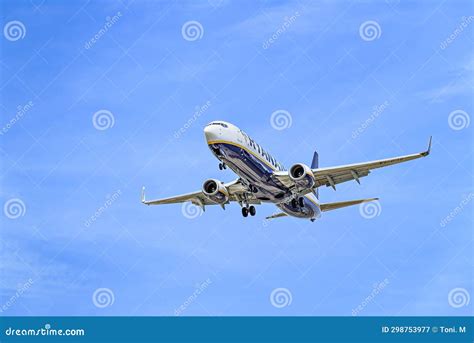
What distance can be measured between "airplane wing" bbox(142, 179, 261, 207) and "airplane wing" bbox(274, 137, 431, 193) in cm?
469

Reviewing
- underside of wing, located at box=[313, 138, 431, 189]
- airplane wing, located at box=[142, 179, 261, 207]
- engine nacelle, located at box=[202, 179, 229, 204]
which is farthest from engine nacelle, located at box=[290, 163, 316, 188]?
engine nacelle, located at box=[202, 179, 229, 204]

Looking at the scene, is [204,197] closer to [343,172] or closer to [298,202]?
[298,202]

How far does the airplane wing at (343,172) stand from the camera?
246ft

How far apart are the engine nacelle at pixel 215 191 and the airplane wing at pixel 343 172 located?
593 cm

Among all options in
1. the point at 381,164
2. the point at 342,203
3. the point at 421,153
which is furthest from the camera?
the point at 342,203

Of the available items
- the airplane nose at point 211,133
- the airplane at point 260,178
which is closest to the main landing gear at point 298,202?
the airplane at point 260,178

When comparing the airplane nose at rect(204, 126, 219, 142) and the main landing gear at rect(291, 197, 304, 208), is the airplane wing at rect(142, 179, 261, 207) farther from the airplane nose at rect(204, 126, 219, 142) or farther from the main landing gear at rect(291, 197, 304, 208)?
the airplane nose at rect(204, 126, 219, 142)

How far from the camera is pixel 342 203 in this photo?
88.0 metres

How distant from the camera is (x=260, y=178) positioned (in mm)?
77000

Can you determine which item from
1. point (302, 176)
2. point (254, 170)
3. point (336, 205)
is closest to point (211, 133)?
point (254, 170)
